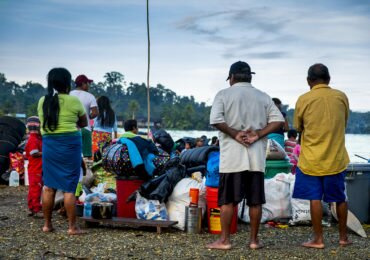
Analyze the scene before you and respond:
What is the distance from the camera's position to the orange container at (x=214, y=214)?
6598 millimetres

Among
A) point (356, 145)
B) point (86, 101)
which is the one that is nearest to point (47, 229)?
point (86, 101)

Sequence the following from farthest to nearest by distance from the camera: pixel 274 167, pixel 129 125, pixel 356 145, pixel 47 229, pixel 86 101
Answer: pixel 356 145, pixel 86 101, pixel 274 167, pixel 129 125, pixel 47 229

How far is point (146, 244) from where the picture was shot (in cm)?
584

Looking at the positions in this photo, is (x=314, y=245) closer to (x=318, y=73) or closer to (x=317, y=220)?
(x=317, y=220)

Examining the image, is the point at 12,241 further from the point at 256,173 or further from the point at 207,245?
the point at 256,173

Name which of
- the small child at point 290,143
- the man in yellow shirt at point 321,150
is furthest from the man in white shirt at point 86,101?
the small child at point 290,143

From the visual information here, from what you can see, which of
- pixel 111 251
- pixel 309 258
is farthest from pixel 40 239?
pixel 309 258

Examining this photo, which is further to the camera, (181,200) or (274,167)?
(274,167)

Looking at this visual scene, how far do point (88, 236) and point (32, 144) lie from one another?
1.92m

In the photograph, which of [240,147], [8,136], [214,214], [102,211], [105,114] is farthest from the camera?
[8,136]

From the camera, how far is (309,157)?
18.8 feet

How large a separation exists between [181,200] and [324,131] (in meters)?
2.05

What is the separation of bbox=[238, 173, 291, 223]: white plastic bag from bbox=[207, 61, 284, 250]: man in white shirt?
190 cm

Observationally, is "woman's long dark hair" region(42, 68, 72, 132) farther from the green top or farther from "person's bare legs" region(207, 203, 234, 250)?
"person's bare legs" region(207, 203, 234, 250)
